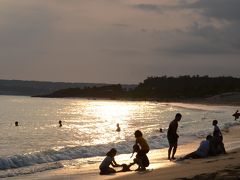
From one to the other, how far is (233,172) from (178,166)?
3855mm

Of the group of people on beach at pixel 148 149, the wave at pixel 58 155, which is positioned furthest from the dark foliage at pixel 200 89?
the group of people on beach at pixel 148 149

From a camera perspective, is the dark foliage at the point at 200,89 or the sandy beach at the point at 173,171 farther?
the dark foliage at the point at 200,89

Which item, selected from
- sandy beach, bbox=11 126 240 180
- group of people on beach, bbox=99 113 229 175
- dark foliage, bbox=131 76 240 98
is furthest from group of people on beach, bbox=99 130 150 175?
dark foliage, bbox=131 76 240 98

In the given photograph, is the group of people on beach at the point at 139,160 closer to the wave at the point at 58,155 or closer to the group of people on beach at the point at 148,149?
the group of people on beach at the point at 148,149

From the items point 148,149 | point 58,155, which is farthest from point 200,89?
point 148,149

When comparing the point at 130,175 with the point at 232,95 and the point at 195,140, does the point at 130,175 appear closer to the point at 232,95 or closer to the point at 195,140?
the point at 195,140

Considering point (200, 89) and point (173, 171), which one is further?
point (200, 89)

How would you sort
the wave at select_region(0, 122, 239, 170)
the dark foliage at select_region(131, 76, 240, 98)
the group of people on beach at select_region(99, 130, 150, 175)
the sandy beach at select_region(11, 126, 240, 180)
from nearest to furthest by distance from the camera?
the sandy beach at select_region(11, 126, 240, 180), the group of people on beach at select_region(99, 130, 150, 175), the wave at select_region(0, 122, 239, 170), the dark foliage at select_region(131, 76, 240, 98)

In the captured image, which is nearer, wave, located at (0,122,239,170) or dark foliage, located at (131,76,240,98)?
wave, located at (0,122,239,170)

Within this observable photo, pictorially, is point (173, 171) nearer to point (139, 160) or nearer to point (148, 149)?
point (139, 160)

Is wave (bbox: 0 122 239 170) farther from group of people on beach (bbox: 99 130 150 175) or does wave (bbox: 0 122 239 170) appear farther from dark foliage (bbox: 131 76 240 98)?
dark foliage (bbox: 131 76 240 98)

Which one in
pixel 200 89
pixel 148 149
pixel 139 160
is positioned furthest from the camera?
pixel 200 89

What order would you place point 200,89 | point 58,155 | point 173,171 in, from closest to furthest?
point 173,171
point 58,155
point 200,89

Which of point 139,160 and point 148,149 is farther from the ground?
point 148,149
